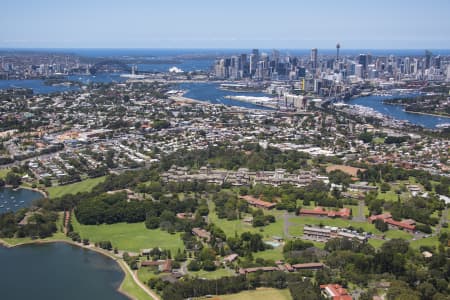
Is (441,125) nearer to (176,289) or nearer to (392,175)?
(392,175)

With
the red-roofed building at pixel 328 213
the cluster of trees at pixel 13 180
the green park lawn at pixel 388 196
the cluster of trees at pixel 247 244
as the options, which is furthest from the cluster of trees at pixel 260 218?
the cluster of trees at pixel 13 180

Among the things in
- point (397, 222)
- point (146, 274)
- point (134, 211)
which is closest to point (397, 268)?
point (397, 222)

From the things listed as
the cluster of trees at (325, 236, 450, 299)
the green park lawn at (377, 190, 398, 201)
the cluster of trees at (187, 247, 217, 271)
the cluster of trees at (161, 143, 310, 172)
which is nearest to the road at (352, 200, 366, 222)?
the green park lawn at (377, 190, 398, 201)

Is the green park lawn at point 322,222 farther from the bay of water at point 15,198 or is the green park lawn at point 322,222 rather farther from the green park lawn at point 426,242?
the bay of water at point 15,198

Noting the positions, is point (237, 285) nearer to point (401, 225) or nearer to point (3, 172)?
point (401, 225)

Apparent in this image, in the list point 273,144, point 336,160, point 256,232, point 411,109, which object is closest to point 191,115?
point 273,144

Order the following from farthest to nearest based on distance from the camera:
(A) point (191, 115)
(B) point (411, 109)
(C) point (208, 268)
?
(B) point (411, 109), (A) point (191, 115), (C) point (208, 268)
